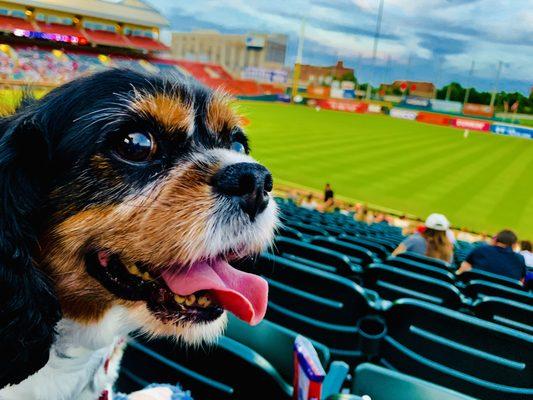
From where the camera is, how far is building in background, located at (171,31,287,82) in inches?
2847

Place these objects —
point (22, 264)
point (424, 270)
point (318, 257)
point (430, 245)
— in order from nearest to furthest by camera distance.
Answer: point (22, 264), point (318, 257), point (424, 270), point (430, 245)

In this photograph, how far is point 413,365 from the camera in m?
2.70

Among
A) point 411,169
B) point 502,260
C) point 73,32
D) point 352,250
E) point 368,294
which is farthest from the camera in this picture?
point 73,32

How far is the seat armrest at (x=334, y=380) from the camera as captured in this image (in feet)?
6.03

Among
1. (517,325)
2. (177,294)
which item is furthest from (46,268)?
(517,325)

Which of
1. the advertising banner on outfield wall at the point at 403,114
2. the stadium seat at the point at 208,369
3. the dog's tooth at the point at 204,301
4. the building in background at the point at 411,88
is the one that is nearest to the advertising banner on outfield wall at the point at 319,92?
the building in background at the point at 411,88

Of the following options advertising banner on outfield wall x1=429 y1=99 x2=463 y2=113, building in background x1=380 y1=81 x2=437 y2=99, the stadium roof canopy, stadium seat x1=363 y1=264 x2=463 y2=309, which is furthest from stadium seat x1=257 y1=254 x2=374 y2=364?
building in background x1=380 y1=81 x2=437 y2=99

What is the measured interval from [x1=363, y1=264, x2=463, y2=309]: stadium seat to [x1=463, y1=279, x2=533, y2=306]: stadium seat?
0.65 m

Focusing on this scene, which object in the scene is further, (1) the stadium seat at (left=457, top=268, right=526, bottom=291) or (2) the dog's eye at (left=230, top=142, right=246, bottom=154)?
(1) the stadium seat at (left=457, top=268, right=526, bottom=291)

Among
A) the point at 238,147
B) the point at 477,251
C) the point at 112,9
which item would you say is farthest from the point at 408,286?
the point at 112,9

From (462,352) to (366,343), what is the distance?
2.12 ft

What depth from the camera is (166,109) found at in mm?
1432

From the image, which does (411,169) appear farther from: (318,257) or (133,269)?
(133,269)

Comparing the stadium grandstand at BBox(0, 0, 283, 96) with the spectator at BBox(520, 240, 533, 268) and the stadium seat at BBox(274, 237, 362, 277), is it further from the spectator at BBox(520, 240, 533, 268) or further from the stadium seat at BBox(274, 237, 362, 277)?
the stadium seat at BBox(274, 237, 362, 277)
